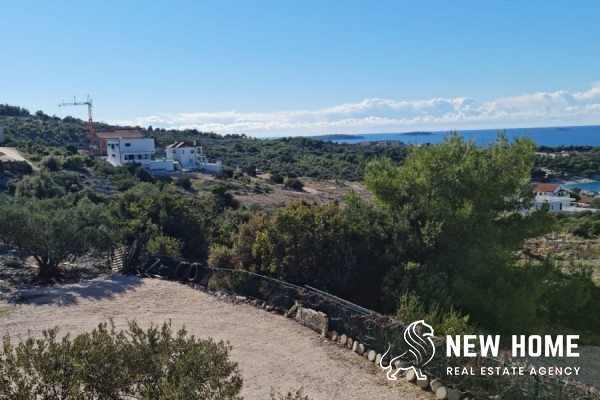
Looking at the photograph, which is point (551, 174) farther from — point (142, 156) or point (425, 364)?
point (425, 364)

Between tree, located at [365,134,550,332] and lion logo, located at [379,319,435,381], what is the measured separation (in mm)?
3538

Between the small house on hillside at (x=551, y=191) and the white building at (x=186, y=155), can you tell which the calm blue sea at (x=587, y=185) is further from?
the white building at (x=186, y=155)

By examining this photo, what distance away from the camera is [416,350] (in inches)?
429

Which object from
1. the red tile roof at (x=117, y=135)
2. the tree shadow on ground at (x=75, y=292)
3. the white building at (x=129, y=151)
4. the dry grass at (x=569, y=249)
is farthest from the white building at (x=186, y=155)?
the tree shadow on ground at (x=75, y=292)

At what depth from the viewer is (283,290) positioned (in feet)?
49.4

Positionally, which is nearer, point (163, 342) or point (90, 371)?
point (90, 371)

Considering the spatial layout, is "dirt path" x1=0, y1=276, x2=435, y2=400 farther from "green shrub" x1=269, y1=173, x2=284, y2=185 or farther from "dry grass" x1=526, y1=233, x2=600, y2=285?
"green shrub" x1=269, y1=173, x2=284, y2=185

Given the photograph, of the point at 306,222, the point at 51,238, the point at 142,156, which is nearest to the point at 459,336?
the point at 306,222

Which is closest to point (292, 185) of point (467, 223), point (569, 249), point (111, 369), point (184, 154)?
point (184, 154)

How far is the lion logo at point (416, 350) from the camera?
10.7 metres

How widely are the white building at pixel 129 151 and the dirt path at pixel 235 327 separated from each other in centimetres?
5066

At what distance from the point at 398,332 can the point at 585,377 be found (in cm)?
486

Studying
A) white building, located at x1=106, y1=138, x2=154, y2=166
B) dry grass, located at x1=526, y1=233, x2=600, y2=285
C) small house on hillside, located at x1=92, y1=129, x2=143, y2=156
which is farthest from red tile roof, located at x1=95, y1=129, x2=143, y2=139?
dry grass, located at x1=526, y1=233, x2=600, y2=285

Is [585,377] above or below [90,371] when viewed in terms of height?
below
